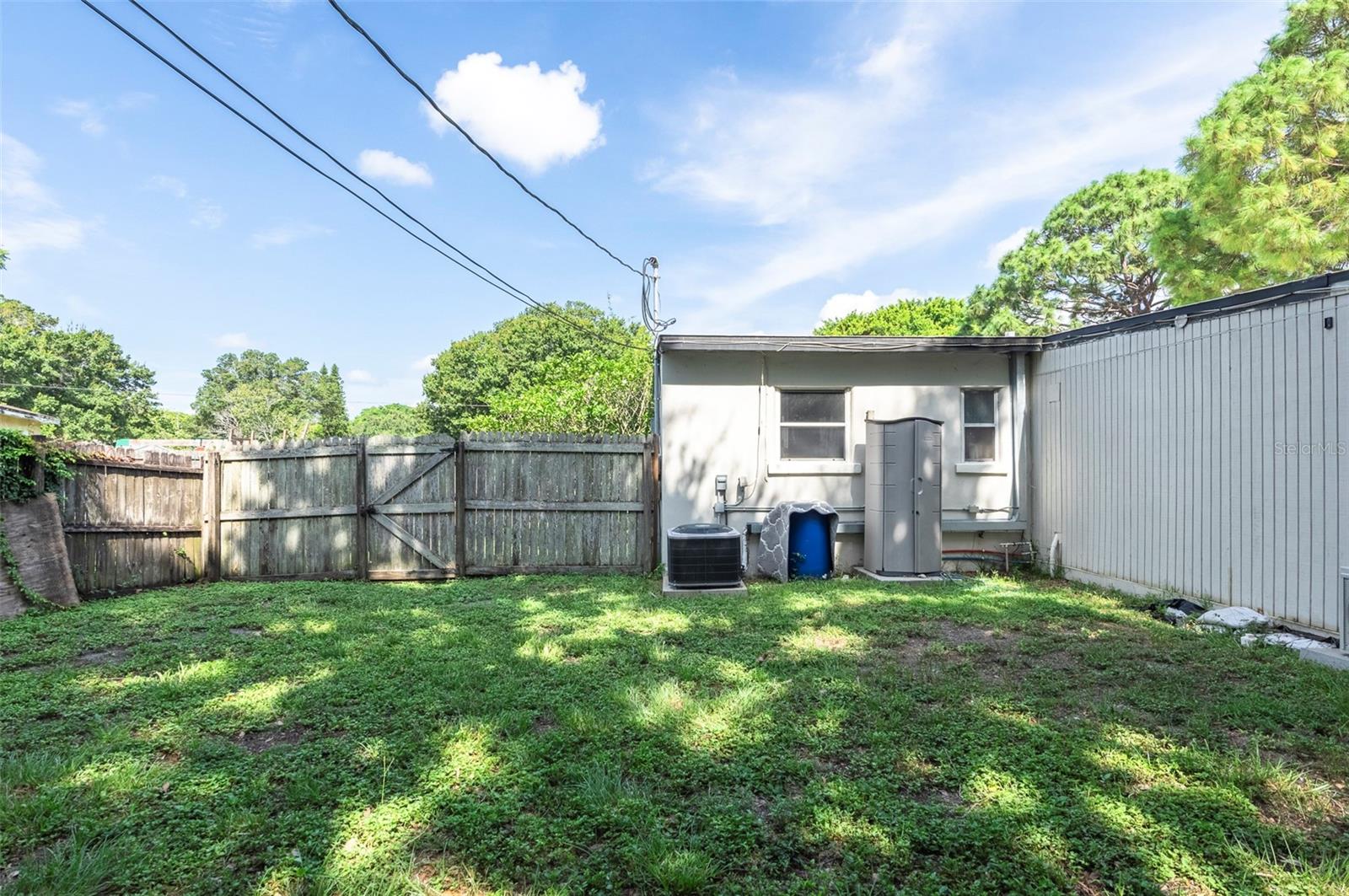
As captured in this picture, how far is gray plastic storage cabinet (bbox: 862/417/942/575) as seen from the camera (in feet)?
22.6

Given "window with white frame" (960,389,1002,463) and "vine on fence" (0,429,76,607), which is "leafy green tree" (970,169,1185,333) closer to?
"window with white frame" (960,389,1002,463)

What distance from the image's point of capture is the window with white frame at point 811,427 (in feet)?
25.1

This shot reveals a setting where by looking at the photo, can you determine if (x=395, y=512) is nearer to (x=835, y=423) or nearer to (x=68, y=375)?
(x=835, y=423)

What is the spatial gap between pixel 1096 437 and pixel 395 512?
8397mm

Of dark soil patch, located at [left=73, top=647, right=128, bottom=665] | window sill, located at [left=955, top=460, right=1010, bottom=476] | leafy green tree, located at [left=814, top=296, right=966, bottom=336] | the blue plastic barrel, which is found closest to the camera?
dark soil patch, located at [left=73, top=647, right=128, bottom=665]

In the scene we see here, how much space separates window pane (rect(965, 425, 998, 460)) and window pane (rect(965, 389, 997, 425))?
0.34 ft

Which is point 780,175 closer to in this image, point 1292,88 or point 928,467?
point 928,467

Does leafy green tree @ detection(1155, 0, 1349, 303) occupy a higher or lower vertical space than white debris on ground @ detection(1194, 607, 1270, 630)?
higher

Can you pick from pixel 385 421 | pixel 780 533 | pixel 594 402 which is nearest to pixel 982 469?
pixel 780 533

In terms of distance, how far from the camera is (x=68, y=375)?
3219 centimetres

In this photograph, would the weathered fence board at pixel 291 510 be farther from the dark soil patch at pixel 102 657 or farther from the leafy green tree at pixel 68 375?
the leafy green tree at pixel 68 375

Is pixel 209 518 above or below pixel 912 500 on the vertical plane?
below

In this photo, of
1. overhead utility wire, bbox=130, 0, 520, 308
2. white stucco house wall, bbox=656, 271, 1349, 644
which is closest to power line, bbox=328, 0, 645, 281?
overhead utility wire, bbox=130, 0, 520, 308

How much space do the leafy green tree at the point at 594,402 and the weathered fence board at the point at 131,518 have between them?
4764mm
